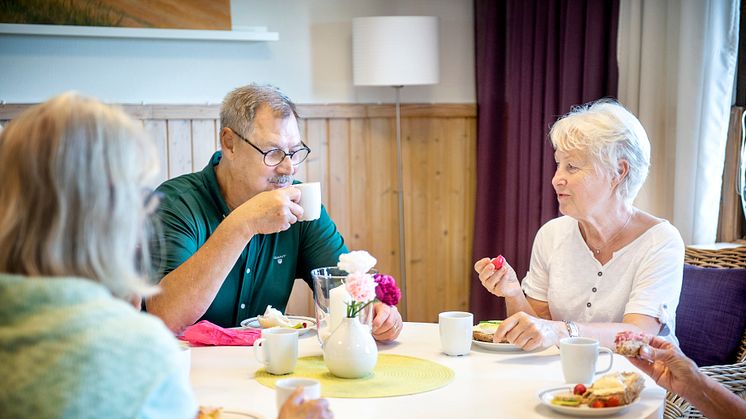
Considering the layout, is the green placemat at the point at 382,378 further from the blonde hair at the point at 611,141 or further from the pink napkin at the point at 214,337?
the blonde hair at the point at 611,141

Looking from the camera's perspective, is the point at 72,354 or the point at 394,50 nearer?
the point at 72,354

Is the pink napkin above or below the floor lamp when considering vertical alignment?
below

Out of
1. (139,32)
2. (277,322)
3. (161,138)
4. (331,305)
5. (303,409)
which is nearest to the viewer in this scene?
(303,409)

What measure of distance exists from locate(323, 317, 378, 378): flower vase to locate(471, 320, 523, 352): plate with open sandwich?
0.34 m

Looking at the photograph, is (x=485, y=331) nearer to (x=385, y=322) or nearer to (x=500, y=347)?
(x=500, y=347)

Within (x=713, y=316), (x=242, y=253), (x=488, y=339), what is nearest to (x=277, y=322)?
(x=242, y=253)

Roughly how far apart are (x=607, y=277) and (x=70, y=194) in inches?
65.4

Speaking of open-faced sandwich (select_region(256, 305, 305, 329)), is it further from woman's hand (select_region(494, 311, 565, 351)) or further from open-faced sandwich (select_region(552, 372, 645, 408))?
open-faced sandwich (select_region(552, 372, 645, 408))

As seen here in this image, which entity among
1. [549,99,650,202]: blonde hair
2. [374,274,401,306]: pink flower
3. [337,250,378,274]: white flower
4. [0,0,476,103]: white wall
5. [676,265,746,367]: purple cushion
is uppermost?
[0,0,476,103]: white wall

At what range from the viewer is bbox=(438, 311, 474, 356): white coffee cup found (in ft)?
6.33

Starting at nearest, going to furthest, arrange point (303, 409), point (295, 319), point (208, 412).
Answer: point (303, 409), point (208, 412), point (295, 319)

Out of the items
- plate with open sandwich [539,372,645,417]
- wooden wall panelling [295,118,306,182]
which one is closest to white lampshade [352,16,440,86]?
wooden wall panelling [295,118,306,182]

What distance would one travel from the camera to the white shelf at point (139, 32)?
11.4 ft

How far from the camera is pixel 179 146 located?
3.81 meters
